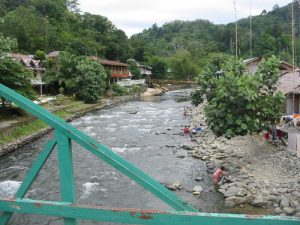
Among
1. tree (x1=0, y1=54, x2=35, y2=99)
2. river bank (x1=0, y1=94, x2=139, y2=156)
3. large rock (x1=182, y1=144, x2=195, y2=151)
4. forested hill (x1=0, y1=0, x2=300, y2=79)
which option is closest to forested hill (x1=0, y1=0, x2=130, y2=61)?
forested hill (x1=0, y1=0, x2=300, y2=79)

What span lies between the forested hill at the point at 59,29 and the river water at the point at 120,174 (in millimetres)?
30635

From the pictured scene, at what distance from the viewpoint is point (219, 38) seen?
105 metres

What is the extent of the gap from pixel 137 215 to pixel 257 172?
1161 centimetres

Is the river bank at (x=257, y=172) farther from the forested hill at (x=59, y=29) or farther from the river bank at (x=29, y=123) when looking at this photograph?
the forested hill at (x=59, y=29)

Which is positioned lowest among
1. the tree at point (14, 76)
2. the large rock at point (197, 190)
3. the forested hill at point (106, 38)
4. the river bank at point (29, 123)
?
the large rock at point (197, 190)

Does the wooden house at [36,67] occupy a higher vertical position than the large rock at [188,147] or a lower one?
higher

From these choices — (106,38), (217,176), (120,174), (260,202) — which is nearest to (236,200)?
(260,202)

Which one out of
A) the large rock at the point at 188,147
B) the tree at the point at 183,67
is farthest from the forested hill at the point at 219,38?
the large rock at the point at 188,147

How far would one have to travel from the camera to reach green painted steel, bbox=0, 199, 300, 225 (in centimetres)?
242

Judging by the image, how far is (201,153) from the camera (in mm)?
17781

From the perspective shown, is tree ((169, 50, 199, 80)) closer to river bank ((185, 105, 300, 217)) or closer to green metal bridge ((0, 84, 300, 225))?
river bank ((185, 105, 300, 217))

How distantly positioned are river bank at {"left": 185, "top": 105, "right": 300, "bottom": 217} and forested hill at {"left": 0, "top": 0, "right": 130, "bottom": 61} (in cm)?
3796

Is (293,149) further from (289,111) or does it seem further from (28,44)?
(28,44)

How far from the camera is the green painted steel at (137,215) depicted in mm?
2418
